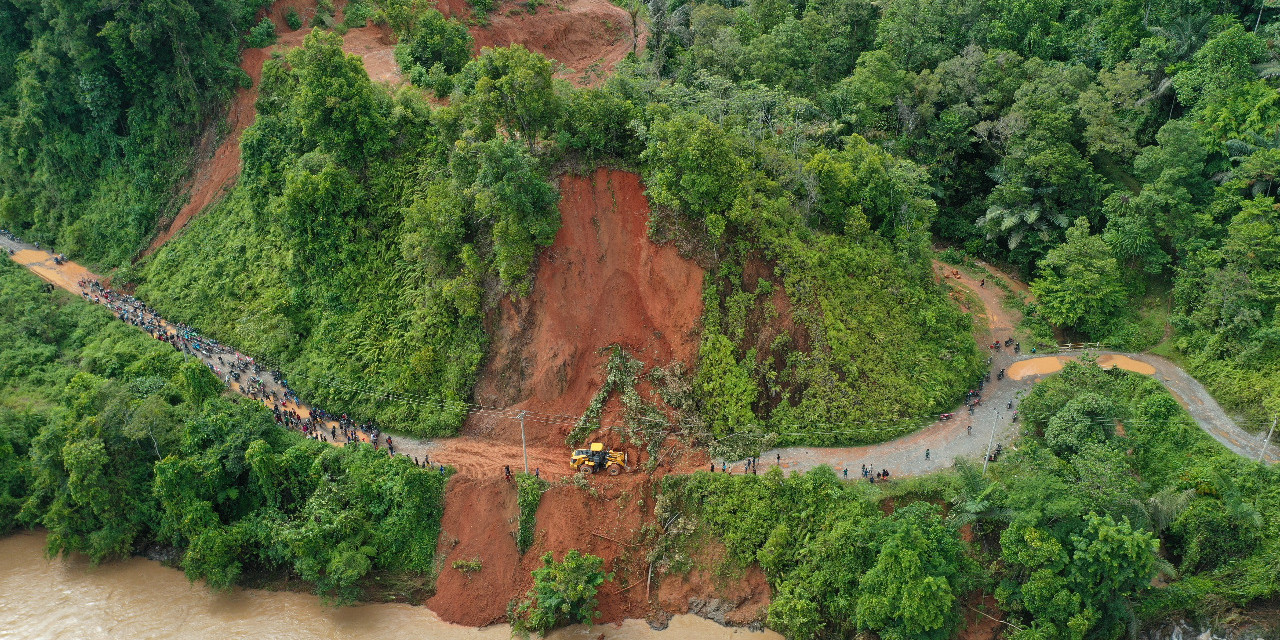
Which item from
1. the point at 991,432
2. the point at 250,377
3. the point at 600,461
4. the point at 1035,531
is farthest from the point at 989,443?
the point at 250,377

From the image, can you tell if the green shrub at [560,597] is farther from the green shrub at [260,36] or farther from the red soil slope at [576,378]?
the green shrub at [260,36]

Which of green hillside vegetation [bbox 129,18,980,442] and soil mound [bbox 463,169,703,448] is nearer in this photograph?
green hillside vegetation [bbox 129,18,980,442]

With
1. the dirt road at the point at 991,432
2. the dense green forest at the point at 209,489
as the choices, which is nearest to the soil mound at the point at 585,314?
the dense green forest at the point at 209,489

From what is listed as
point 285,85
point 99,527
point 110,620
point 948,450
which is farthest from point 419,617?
point 285,85

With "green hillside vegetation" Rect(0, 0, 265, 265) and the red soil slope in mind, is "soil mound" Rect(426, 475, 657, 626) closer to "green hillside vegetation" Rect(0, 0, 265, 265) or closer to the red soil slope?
the red soil slope

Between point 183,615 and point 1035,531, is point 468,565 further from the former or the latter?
point 1035,531

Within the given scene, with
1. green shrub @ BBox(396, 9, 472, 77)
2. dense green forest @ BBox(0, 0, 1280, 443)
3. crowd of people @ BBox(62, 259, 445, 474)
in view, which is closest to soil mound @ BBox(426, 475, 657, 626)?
crowd of people @ BBox(62, 259, 445, 474)

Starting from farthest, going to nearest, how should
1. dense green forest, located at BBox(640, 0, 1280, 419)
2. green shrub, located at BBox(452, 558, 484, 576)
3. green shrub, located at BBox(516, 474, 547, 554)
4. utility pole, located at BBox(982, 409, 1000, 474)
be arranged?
dense green forest, located at BBox(640, 0, 1280, 419) → utility pole, located at BBox(982, 409, 1000, 474) → green shrub, located at BBox(516, 474, 547, 554) → green shrub, located at BBox(452, 558, 484, 576)
